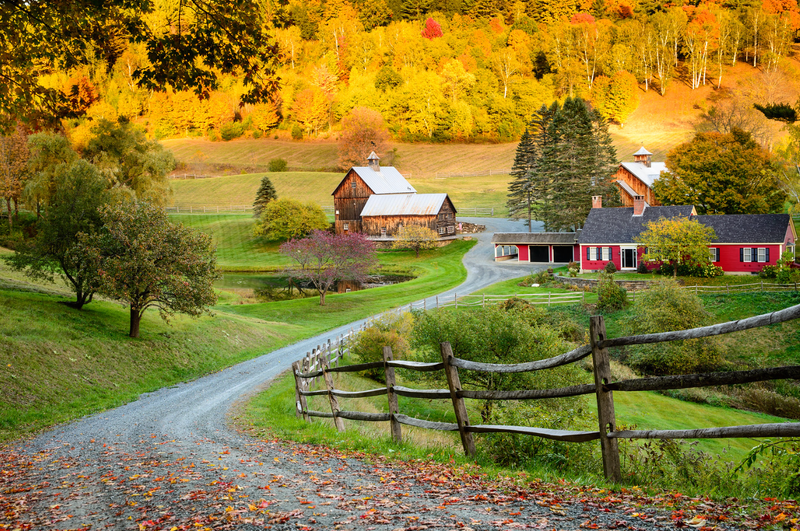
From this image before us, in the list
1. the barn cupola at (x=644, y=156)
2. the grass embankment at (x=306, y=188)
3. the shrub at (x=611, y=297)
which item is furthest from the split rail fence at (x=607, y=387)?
the grass embankment at (x=306, y=188)

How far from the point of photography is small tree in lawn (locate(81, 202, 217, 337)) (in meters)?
22.9

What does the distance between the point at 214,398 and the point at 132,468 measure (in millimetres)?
9915

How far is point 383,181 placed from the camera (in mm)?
80875

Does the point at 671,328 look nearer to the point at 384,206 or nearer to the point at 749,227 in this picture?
the point at 749,227

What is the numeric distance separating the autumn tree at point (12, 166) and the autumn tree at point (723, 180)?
59.8 metres

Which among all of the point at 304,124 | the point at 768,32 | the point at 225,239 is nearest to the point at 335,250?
the point at 225,239

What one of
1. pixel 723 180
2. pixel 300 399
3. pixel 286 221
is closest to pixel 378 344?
pixel 300 399

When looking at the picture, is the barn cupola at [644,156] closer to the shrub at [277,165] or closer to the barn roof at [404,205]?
the barn roof at [404,205]

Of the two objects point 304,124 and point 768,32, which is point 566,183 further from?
point 768,32

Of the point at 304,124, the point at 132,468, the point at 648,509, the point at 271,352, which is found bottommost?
the point at 271,352

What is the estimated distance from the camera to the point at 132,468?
819 cm

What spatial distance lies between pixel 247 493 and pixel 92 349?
17227 mm

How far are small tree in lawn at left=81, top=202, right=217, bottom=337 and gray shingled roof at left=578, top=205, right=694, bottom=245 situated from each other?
36.8 metres

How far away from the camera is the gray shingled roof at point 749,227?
155ft
